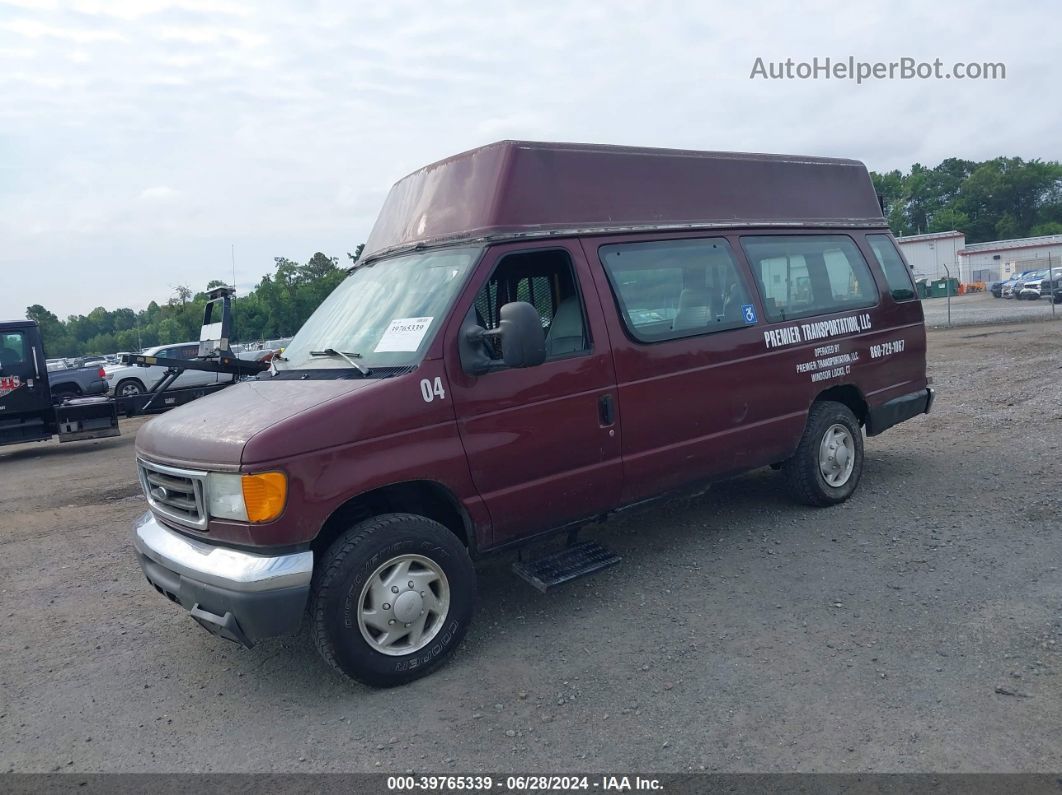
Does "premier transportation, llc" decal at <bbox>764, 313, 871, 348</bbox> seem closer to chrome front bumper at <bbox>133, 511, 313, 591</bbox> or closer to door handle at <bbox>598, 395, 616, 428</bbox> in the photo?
door handle at <bbox>598, 395, 616, 428</bbox>

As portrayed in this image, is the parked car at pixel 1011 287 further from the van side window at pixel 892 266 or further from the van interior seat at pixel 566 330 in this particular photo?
the van interior seat at pixel 566 330

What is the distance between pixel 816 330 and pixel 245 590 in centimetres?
437

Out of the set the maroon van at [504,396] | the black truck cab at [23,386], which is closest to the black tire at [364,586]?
the maroon van at [504,396]

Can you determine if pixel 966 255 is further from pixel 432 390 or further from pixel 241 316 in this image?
pixel 432 390

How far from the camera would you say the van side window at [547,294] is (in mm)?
4582

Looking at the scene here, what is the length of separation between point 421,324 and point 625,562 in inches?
88.0

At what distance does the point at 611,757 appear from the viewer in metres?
3.22

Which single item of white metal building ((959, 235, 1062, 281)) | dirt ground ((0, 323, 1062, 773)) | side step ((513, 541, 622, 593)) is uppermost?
white metal building ((959, 235, 1062, 281))

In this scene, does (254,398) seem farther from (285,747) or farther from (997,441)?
(997,441)

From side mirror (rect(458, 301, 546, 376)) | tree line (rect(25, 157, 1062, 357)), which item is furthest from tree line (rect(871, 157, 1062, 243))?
side mirror (rect(458, 301, 546, 376))

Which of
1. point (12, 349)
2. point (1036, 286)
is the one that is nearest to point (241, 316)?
point (12, 349)

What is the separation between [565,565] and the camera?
15.3 ft

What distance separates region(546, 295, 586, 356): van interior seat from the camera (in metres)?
4.61

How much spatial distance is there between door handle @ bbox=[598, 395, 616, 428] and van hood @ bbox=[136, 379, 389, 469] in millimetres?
1328
